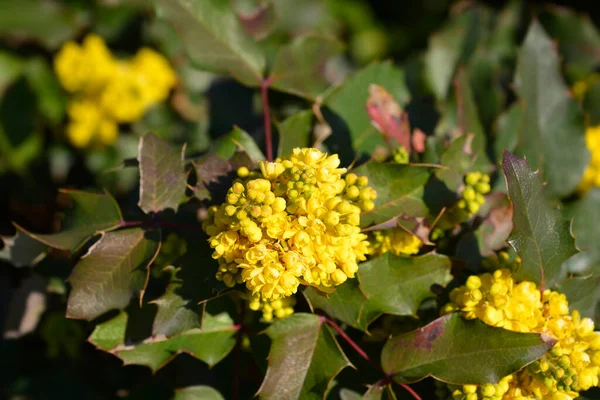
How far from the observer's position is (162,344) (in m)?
1.34

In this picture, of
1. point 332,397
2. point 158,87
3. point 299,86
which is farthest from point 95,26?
point 332,397

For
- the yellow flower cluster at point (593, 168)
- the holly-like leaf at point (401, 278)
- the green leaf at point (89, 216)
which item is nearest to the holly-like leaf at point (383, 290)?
the holly-like leaf at point (401, 278)

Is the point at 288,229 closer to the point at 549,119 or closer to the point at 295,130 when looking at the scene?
the point at 295,130

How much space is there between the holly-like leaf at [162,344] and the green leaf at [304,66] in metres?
0.71

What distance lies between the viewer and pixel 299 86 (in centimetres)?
169

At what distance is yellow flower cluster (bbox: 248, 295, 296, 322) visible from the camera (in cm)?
122

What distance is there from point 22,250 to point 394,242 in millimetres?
962

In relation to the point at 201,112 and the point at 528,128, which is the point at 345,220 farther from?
the point at 201,112

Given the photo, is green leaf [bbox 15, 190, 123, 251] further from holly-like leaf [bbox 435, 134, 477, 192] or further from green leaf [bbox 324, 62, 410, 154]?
holly-like leaf [bbox 435, 134, 477, 192]

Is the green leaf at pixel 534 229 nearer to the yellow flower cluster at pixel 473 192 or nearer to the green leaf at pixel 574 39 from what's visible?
the yellow flower cluster at pixel 473 192

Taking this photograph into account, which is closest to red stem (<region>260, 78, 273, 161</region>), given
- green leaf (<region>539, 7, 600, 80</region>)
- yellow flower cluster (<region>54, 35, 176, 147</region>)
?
yellow flower cluster (<region>54, 35, 176, 147</region>)

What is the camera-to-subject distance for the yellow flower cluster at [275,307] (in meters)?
1.22

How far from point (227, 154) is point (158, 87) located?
1.47 metres

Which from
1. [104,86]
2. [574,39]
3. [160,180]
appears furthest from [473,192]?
[104,86]
